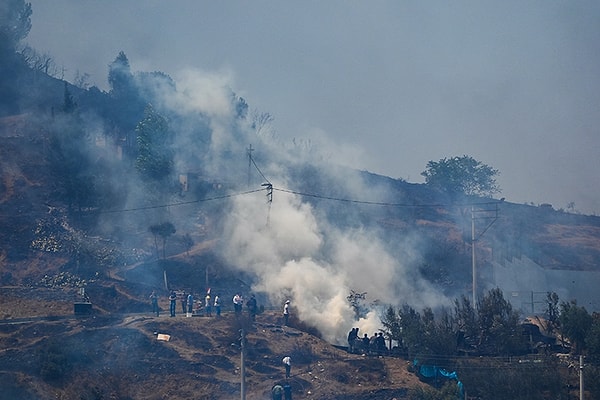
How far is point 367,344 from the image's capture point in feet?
125

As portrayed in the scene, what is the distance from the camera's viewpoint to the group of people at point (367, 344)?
3788 centimetres

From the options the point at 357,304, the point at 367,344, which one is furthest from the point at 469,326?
the point at 357,304

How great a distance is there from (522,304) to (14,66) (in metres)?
60.6

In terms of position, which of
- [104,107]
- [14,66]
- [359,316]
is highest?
[14,66]

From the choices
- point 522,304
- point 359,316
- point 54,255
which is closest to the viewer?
point 359,316

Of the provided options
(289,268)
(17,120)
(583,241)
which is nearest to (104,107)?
(17,120)

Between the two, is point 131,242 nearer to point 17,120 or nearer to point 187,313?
point 187,313

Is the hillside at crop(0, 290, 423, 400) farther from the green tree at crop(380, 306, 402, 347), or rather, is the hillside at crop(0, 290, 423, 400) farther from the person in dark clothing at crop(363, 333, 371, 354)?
the green tree at crop(380, 306, 402, 347)

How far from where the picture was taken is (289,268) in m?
50.0

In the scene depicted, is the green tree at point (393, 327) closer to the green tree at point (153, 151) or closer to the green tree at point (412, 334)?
the green tree at point (412, 334)

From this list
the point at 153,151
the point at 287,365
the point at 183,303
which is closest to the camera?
the point at 287,365

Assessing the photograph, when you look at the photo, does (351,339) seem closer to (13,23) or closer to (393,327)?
(393,327)

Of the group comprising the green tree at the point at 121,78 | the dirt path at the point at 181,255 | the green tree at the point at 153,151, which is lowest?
the dirt path at the point at 181,255

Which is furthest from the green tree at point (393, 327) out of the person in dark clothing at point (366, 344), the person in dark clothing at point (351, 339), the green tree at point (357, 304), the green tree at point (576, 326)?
the green tree at point (576, 326)
